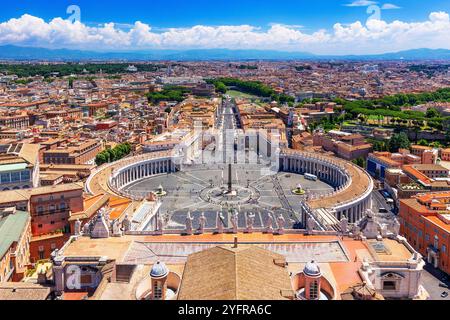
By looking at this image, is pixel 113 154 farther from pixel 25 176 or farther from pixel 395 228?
pixel 395 228

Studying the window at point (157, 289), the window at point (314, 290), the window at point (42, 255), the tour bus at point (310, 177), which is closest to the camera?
the window at point (157, 289)

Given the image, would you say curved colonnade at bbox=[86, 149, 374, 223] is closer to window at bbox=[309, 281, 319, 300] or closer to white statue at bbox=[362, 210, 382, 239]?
white statue at bbox=[362, 210, 382, 239]

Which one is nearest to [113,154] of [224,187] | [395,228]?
[224,187]

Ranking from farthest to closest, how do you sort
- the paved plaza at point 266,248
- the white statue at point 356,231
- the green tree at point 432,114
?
the green tree at point 432,114, the white statue at point 356,231, the paved plaza at point 266,248

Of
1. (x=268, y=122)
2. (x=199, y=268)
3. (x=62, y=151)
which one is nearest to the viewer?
(x=199, y=268)

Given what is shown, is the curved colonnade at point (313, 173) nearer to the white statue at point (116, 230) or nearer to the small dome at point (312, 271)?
the white statue at point (116, 230)

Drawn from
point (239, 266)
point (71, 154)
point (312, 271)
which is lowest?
point (71, 154)

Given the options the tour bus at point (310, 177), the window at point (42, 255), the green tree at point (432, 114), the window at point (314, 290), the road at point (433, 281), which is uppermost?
the green tree at point (432, 114)

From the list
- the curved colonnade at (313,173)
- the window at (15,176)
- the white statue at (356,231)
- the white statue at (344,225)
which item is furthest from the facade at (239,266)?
the window at (15,176)

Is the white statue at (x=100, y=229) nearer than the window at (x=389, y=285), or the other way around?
the window at (x=389, y=285)
